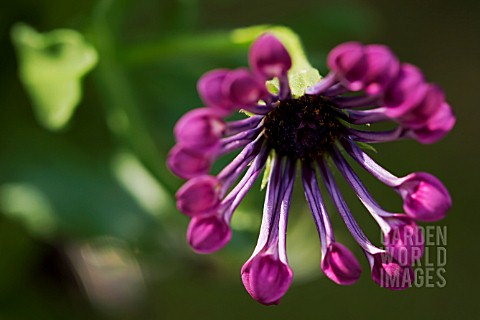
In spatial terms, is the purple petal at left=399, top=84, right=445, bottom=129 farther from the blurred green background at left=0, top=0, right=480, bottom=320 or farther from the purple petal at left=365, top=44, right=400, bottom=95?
the blurred green background at left=0, top=0, right=480, bottom=320

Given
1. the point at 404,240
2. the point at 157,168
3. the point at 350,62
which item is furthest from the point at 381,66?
the point at 157,168

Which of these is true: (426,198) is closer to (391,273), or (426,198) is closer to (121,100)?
(391,273)

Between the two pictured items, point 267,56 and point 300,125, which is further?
point 300,125

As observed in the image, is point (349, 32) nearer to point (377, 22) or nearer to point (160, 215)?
point (377, 22)

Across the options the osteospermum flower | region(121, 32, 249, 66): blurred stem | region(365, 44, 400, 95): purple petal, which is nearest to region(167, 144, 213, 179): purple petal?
the osteospermum flower

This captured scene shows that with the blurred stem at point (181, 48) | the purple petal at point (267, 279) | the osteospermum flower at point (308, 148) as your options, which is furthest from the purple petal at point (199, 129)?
the blurred stem at point (181, 48)

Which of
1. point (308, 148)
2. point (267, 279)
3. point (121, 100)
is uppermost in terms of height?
point (121, 100)
